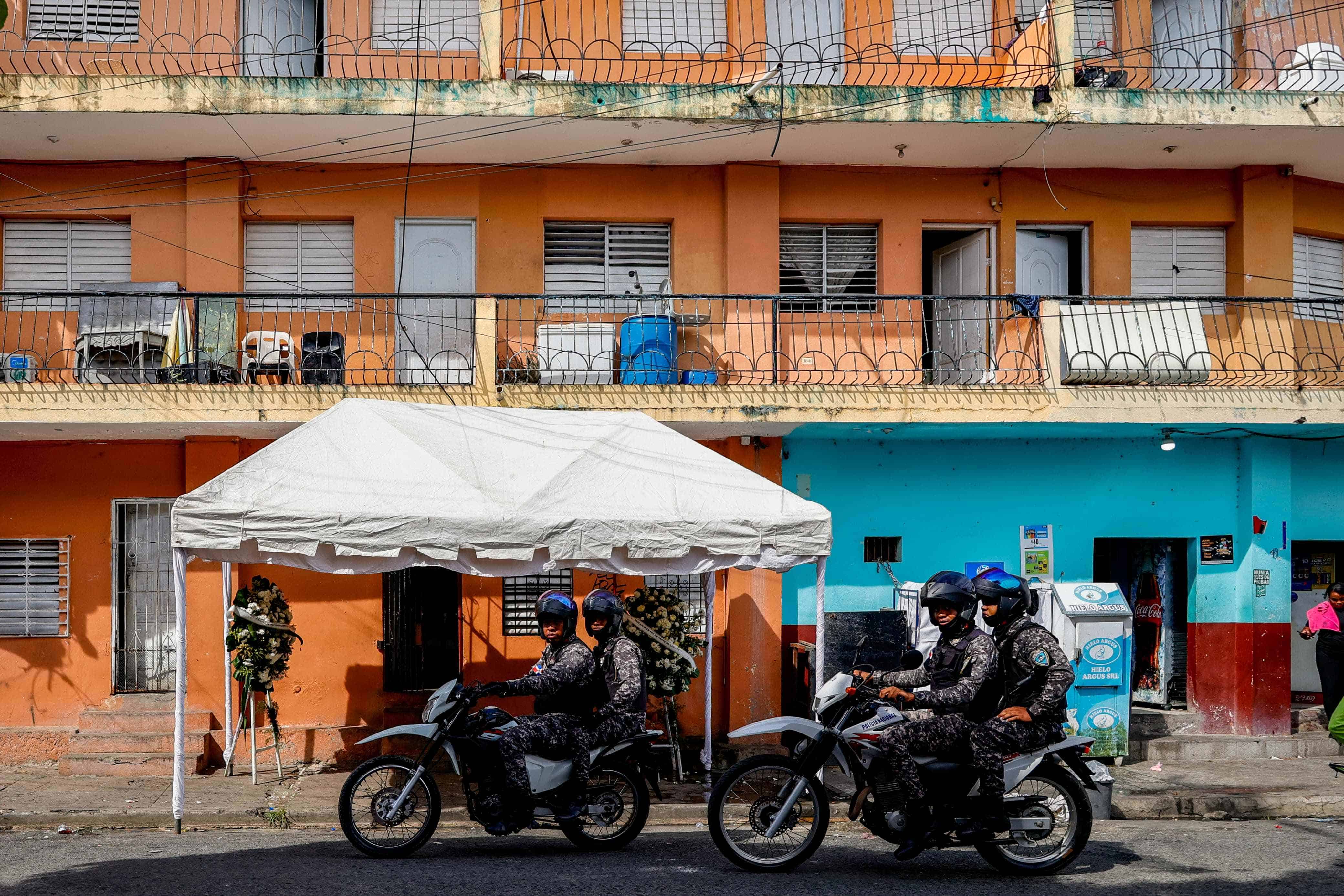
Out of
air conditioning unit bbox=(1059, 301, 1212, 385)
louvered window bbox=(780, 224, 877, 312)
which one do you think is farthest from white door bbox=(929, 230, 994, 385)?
air conditioning unit bbox=(1059, 301, 1212, 385)

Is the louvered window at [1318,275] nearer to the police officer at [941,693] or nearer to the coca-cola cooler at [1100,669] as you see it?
the coca-cola cooler at [1100,669]

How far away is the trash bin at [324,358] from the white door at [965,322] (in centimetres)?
632

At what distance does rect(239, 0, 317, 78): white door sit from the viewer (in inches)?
520

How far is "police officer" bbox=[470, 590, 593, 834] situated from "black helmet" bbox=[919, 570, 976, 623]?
2.15m

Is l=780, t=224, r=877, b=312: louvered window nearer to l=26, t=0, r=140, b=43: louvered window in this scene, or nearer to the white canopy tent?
the white canopy tent

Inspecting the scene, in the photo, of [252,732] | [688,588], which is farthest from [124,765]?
[688,588]

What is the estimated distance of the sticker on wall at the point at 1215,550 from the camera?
43.4 ft

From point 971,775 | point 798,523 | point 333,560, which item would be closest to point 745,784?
point 971,775

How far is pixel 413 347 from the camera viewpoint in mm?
13016

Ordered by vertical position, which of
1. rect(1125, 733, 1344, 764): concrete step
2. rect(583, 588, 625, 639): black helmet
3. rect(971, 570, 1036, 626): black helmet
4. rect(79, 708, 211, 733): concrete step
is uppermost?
rect(971, 570, 1036, 626): black helmet

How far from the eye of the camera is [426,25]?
1340cm

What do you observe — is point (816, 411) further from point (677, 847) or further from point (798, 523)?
point (677, 847)

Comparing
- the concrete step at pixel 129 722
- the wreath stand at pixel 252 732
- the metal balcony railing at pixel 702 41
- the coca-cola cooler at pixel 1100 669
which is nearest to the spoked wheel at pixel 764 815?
the wreath stand at pixel 252 732

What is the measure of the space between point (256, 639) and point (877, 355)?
22.9 ft
